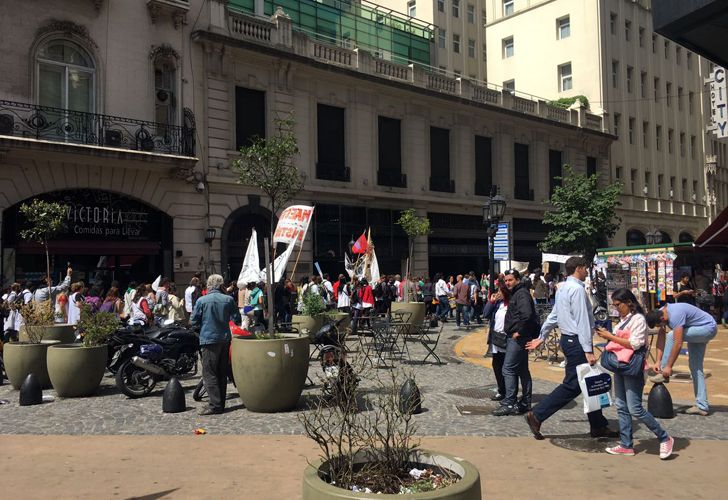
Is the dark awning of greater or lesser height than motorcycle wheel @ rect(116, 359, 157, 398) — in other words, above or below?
above

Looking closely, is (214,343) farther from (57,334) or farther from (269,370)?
(57,334)

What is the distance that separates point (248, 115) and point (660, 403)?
18788mm

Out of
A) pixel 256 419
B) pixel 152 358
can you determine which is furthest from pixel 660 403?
pixel 152 358

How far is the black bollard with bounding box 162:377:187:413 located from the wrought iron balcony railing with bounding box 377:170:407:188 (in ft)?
64.7

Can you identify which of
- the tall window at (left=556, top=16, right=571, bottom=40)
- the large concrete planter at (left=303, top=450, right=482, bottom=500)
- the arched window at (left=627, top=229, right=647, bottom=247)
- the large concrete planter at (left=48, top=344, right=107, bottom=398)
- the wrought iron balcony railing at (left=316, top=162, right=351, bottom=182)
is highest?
the tall window at (left=556, top=16, right=571, bottom=40)

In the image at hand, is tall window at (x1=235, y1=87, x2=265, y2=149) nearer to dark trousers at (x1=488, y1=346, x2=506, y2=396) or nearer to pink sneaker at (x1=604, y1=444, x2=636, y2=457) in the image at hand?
dark trousers at (x1=488, y1=346, x2=506, y2=396)

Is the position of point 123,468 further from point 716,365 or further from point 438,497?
point 716,365

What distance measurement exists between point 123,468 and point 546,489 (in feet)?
12.5

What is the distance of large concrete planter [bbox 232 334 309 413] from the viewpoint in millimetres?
7898

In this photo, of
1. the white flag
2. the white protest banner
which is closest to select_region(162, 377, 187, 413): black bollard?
the white protest banner

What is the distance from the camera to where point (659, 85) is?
44062 mm

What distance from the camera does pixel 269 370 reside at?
26.0ft

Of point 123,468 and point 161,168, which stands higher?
point 161,168

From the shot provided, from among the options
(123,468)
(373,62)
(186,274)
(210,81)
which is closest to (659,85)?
(373,62)
